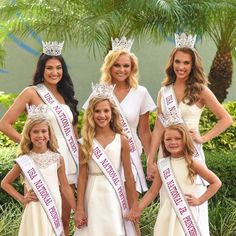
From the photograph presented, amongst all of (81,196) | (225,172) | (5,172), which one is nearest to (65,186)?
(81,196)

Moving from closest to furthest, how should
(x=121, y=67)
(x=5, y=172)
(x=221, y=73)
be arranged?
(x=121, y=67)
(x=5, y=172)
(x=221, y=73)

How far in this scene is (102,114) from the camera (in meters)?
4.95

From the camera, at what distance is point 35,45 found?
37.1 ft

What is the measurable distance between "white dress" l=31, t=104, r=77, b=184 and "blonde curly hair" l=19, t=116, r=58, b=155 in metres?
0.28

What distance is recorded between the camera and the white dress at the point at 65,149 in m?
5.24

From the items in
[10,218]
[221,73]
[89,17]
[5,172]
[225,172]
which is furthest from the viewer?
[221,73]

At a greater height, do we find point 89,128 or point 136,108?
point 136,108

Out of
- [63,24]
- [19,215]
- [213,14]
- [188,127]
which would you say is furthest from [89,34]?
[188,127]

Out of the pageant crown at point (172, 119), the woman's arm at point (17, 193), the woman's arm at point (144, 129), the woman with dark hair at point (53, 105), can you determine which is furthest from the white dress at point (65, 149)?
the pageant crown at point (172, 119)

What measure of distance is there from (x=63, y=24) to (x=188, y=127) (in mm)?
4103

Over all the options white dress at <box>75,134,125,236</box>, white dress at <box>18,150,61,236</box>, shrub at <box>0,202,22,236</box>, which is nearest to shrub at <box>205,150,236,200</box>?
shrub at <box>0,202,22,236</box>

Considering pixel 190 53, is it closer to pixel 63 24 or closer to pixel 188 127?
pixel 188 127

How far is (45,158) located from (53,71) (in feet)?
2.21

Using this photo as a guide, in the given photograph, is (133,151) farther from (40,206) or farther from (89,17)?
(89,17)
